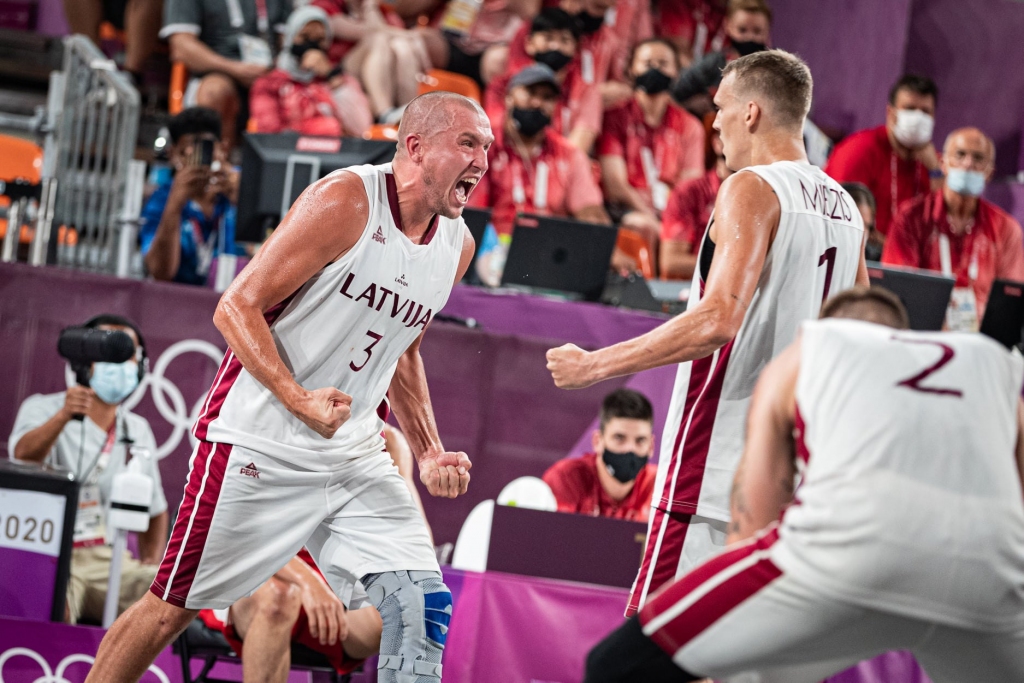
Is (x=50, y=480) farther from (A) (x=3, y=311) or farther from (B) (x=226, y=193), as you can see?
(B) (x=226, y=193)

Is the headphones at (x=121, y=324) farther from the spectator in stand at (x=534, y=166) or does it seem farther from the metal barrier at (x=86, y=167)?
the spectator in stand at (x=534, y=166)

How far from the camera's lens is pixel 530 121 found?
27.3 ft

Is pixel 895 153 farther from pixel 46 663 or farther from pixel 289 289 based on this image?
pixel 46 663

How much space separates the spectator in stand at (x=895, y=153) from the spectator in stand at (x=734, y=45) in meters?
1.09

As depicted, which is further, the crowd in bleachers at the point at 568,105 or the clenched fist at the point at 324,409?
the crowd in bleachers at the point at 568,105

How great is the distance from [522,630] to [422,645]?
5.05ft

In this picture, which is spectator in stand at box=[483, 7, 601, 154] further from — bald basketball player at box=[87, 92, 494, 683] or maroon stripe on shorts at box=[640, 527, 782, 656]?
maroon stripe on shorts at box=[640, 527, 782, 656]

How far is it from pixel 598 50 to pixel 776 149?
6633mm

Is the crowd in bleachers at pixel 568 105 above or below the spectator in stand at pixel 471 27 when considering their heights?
below

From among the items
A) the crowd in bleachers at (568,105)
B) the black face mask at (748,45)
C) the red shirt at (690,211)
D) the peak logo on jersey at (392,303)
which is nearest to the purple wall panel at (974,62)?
the crowd in bleachers at (568,105)

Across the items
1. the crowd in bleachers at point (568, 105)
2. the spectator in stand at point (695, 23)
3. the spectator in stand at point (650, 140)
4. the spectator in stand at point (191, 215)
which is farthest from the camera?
the spectator in stand at point (695, 23)

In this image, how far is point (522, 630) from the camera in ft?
16.5

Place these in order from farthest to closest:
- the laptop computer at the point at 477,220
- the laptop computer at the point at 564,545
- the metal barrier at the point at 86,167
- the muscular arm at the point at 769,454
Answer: the metal barrier at the point at 86,167, the laptop computer at the point at 477,220, the laptop computer at the point at 564,545, the muscular arm at the point at 769,454

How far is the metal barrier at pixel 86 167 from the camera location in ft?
24.1
